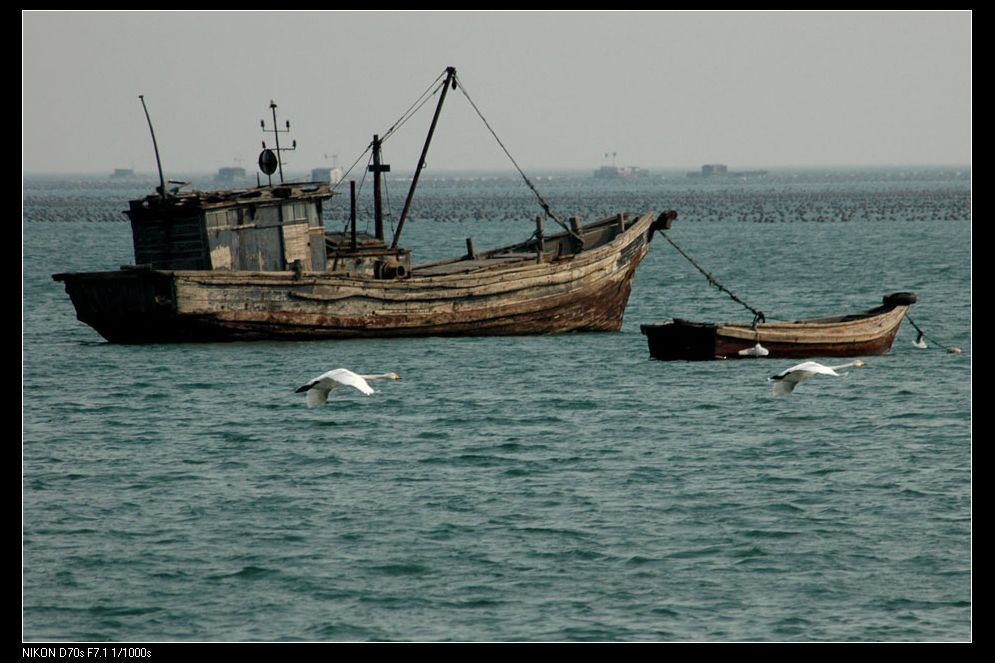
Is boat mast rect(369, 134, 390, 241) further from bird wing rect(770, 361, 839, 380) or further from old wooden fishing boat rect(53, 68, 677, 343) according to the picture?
bird wing rect(770, 361, 839, 380)

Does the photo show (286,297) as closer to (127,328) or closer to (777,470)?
(127,328)

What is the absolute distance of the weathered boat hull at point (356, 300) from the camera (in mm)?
32906

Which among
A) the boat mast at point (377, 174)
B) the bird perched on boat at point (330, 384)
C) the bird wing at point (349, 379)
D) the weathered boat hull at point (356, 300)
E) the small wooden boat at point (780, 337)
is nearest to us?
the bird wing at point (349, 379)

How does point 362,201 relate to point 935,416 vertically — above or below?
above

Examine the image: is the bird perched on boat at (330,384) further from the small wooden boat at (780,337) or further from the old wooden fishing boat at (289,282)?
the small wooden boat at (780,337)

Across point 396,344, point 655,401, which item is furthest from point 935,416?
point 396,344

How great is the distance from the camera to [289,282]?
3334 cm

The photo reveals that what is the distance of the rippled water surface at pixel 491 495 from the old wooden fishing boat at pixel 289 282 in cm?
65

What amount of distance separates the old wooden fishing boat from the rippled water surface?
65 cm

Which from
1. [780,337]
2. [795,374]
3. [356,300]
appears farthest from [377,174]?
[795,374]

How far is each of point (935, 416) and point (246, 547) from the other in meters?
13.5

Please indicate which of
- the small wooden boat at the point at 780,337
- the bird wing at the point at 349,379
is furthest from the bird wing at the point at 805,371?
the small wooden boat at the point at 780,337

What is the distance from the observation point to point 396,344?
35.0 metres

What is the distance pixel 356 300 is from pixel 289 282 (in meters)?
1.68
